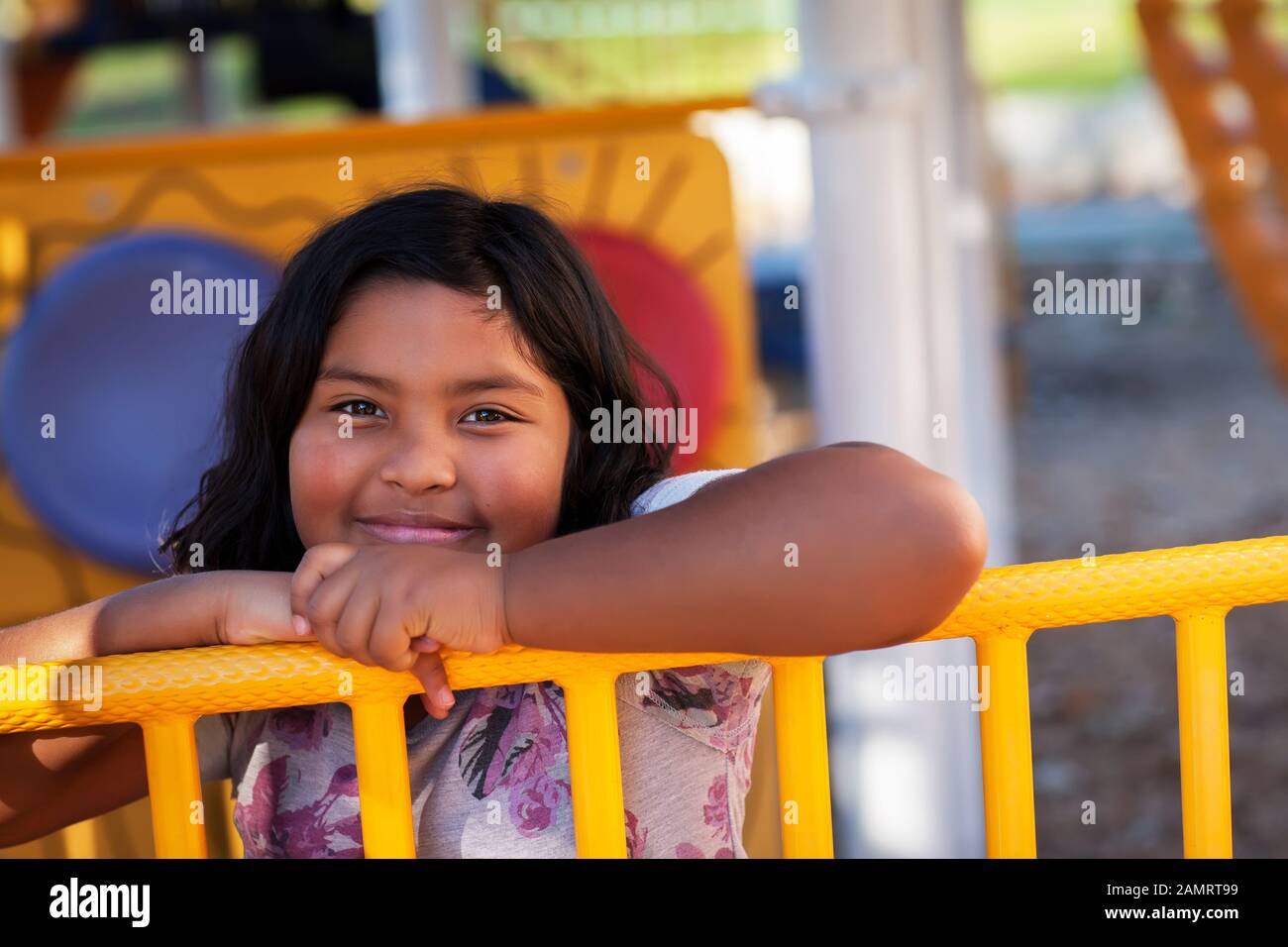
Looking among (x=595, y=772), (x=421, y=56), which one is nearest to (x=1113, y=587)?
(x=595, y=772)

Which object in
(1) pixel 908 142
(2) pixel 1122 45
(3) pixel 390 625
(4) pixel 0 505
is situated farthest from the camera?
(2) pixel 1122 45

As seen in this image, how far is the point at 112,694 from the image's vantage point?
3.17ft

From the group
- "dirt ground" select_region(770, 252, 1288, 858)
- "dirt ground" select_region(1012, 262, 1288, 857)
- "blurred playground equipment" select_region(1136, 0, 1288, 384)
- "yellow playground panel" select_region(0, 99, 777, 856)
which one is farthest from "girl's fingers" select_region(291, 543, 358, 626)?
"blurred playground equipment" select_region(1136, 0, 1288, 384)

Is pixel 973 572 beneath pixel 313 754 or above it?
above

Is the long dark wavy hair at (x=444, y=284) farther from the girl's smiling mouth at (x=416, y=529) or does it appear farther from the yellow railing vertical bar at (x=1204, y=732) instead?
→ the yellow railing vertical bar at (x=1204, y=732)

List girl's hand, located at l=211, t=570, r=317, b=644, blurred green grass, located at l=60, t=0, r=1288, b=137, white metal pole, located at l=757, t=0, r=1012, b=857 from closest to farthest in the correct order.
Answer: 1. girl's hand, located at l=211, t=570, r=317, b=644
2. white metal pole, located at l=757, t=0, r=1012, b=857
3. blurred green grass, located at l=60, t=0, r=1288, b=137

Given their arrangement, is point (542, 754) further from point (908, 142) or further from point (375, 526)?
point (908, 142)

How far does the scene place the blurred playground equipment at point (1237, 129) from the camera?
15.6 feet

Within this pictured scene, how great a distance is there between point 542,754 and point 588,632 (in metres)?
0.24

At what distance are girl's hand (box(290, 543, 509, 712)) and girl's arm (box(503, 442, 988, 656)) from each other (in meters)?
0.02

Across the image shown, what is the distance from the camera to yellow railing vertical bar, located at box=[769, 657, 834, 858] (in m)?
1.04

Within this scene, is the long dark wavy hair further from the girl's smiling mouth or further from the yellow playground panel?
the yellow playground panel

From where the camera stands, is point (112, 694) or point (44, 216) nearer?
point (112, 694)
